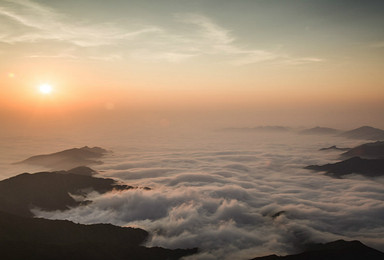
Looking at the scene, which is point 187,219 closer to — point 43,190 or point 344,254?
point 344,254

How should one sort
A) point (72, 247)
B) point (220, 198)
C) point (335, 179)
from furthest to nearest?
point (335, 179) < point (220, 198) < point (72, 247)

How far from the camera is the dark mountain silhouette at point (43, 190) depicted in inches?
4513

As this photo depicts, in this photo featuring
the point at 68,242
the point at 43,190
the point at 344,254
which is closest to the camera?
the point at 344,254

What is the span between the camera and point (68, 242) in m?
82.1

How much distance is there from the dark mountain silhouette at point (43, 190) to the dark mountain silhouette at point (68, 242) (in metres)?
35.0

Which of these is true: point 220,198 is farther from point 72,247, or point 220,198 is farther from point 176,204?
point 72,247

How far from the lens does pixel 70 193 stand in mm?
127688

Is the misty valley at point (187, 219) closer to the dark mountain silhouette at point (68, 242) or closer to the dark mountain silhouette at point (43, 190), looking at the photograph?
the dark mountain silhouette at point (68, 242)

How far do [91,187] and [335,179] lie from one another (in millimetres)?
167453

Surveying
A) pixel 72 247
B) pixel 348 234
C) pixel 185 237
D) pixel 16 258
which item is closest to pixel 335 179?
pixel 348 234

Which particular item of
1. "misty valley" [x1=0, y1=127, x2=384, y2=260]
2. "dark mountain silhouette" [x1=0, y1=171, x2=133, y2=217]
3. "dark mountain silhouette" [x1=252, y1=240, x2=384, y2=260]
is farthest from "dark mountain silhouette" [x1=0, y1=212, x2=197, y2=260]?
"dark mountain silhouette" [x1=252, y1=240, x2=384, y2=260]

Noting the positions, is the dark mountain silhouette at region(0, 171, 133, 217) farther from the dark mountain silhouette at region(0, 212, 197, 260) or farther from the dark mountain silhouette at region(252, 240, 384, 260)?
the dark mountain silhouette at region(252, 240, 384, 260)

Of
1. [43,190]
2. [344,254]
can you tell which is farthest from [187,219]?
[43,190]

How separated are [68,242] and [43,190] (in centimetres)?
5389
